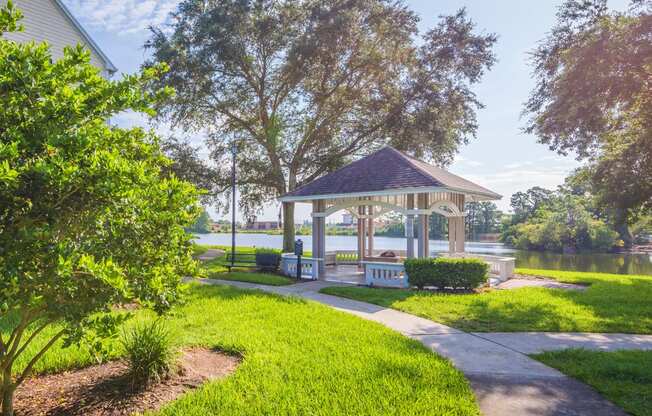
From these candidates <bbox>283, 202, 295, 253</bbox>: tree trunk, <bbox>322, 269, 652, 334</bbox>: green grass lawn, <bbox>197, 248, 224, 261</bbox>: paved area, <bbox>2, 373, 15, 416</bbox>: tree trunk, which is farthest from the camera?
<bbox>197, 248, 224, 261</bbox>: paved area

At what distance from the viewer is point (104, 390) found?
438cm

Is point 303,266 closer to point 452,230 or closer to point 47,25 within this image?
point 452,230

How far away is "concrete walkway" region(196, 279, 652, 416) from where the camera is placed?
421 cm

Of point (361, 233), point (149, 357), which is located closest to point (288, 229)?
point (361, 233)

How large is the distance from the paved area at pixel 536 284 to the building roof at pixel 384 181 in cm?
333

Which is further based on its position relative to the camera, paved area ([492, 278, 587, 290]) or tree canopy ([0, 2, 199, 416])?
paved area ([492, 278, 587, 290])

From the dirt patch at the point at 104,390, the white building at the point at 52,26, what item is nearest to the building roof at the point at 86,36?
the white building at the point at 52,26

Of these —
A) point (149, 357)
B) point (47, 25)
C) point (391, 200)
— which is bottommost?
point (149, 357)

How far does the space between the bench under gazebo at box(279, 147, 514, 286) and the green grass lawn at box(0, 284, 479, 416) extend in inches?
221

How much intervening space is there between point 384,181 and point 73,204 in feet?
35.9

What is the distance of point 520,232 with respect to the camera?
6256 centimetres

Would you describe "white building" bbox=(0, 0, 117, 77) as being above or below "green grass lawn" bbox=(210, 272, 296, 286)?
above

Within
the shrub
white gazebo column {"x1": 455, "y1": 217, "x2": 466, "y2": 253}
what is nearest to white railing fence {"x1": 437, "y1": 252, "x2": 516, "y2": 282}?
white gazebo column {"x1": 455, "y1": 217, "x2": 466, "y2": 253}

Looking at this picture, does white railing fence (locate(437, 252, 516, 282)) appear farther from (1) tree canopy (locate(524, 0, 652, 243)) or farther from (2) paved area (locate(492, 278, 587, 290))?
(1) tree canopy (locate(524, 0, 652, 243))
